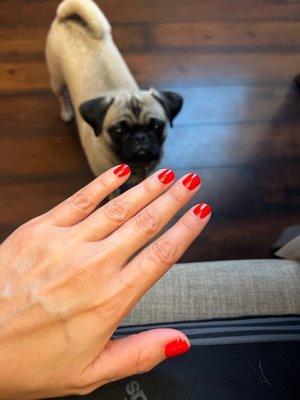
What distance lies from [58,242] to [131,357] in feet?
0.75

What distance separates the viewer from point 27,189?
1.79m

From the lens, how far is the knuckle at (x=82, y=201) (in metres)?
0.74

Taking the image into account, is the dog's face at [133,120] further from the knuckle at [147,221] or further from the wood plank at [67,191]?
the knuckle at [147,221]

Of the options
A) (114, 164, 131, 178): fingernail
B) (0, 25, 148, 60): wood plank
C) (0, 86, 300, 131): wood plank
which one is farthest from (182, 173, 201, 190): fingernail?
(0, 25, 148, 60): wood plank

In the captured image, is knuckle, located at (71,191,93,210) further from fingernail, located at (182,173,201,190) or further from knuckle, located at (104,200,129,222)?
fingernail, located at (182,173,201,190)

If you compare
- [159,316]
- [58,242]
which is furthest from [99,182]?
[159,316]

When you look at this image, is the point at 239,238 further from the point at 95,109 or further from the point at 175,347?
the point at 175,347

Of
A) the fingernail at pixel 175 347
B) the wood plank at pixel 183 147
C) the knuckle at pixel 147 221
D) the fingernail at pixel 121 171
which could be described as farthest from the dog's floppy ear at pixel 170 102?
the fingernail at pixel 175 347

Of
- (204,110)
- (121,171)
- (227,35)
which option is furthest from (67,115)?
(121,171)

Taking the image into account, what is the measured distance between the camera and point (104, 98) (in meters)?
1.47

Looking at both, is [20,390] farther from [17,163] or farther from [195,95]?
[195,95]

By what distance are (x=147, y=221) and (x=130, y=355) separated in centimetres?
22

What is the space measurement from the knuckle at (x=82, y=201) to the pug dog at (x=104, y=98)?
2.46 feet

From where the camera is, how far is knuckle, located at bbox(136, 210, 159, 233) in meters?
0.69
